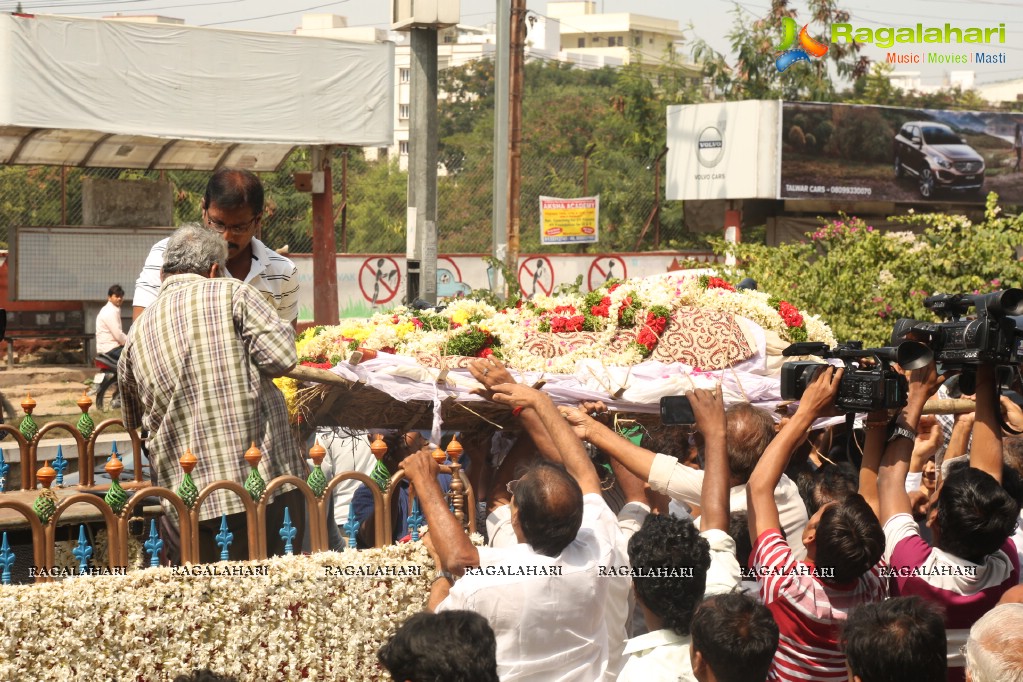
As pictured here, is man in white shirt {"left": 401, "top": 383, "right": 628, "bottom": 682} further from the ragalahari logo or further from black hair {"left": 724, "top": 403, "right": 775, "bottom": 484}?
the ragalahari logo

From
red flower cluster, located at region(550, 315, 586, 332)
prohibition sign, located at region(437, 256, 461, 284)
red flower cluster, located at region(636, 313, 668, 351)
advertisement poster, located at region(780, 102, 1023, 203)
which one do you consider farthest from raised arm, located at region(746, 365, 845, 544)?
advertisement poster, located at region(780, 102, 1023, 203)

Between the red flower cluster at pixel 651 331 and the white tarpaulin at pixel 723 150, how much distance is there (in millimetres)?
15515

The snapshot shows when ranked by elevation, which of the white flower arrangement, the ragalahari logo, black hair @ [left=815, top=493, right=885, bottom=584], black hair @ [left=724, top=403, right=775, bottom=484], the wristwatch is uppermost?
the ragalahari logo

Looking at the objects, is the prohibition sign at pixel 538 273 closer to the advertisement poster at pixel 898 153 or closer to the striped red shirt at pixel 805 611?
the advertisement poster at pixel 898 153

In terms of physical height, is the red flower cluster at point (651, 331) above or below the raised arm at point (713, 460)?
above

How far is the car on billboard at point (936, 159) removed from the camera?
21922mm

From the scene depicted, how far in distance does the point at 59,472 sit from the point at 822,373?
309cm

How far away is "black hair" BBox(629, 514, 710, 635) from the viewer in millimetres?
3188

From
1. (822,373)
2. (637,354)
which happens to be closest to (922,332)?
(822,373)

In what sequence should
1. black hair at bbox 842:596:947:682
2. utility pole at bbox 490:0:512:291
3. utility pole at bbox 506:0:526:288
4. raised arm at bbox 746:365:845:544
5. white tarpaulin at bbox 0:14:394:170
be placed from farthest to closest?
utility pole at bbox 506:0:526:288, utility pole at bbox 490:0:512:291, white tarpaulin at bbox 0:14:394:170, raised arm at bbox 746:365:845:544, black hair at bbox 842:596:947:682

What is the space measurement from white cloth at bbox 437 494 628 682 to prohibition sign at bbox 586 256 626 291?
16.2 meters

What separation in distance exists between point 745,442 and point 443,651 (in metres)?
1.90

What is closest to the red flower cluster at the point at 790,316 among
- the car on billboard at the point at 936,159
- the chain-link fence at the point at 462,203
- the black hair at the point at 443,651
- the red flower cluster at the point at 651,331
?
the red flower cluster at the point at 651,331

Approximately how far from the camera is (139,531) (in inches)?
150
